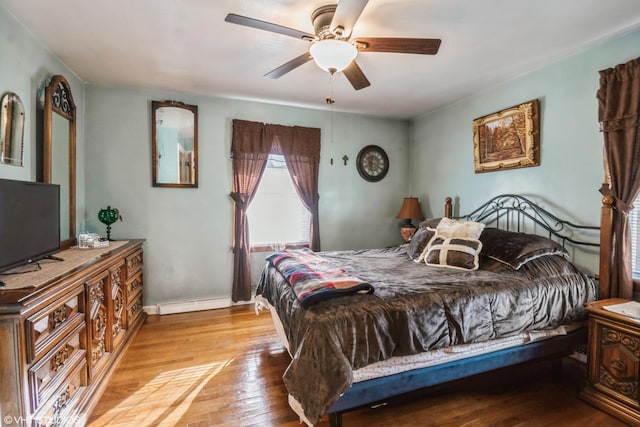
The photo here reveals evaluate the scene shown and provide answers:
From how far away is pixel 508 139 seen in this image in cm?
305

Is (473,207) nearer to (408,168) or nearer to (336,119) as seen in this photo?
(408,168)

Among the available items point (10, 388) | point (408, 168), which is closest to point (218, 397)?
point (10, 388)

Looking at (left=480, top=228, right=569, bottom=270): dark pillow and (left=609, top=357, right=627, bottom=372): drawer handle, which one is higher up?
(left=480, top=228, right=569, bottom=270): dark pillow

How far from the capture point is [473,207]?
3523 millimetres

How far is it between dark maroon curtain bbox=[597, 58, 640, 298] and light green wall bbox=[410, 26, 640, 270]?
0.16 meters

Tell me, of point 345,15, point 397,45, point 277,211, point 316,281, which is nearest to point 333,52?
point 345,15

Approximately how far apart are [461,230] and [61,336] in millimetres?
2995

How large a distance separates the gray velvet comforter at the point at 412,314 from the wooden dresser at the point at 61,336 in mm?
1166

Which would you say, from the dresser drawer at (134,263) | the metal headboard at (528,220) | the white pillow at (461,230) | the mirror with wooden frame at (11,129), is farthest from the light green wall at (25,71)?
the metal headboard at (528,220)

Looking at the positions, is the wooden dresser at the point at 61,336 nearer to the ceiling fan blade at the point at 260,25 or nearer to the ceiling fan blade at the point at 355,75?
the ceiling fan blade at the point at 260,25

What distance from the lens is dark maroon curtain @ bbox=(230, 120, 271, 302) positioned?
370 centimetres

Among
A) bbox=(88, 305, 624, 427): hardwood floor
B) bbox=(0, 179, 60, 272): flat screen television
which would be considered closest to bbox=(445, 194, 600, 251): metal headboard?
bbox=(88, 305, 624, 427): hardwood floor

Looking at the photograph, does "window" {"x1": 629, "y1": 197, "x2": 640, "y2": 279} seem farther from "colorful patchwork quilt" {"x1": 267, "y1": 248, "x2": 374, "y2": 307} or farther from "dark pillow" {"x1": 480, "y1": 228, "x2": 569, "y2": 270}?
"colorful patchwork quilt" {"x1": 267, "y1": 248, "x2": 374, "y2": 307}

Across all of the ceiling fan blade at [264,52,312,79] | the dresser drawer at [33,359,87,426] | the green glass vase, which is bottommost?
the dresser drawer at [33,359,87,426]
